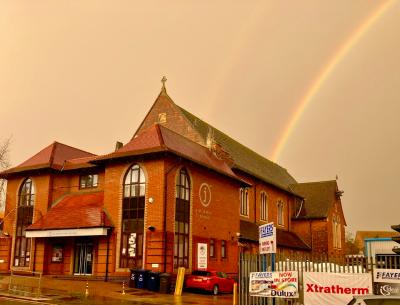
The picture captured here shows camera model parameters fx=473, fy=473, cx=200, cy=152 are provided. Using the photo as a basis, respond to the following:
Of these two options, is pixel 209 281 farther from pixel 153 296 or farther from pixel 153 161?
pixel 153 161

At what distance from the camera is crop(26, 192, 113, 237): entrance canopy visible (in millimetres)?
30094

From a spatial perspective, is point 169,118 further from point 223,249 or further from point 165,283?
point 165,283

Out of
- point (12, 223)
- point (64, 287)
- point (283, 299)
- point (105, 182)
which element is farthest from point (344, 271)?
point (12, 223)

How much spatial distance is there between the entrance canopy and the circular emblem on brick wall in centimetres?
668

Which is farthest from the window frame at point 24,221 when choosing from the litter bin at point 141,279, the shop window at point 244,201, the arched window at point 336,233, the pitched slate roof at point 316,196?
the arched window at point 336,233

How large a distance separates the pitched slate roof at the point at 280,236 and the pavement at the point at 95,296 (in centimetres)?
1342

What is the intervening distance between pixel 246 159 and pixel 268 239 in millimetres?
36301

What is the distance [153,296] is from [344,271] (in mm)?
11777

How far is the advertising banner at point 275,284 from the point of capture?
614 inches

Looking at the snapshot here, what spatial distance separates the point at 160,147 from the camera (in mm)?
29750

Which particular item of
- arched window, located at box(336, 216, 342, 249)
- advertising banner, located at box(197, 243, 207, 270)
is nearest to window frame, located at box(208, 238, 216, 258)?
advertising banner, located at box(197, 243, 207, 270)

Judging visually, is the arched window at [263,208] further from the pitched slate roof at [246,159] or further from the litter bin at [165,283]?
the litter bin at [165,283]

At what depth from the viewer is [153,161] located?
30.5 m

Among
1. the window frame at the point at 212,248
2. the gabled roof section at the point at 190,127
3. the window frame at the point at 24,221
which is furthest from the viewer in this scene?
the gabled roof section at the point at 190,127
